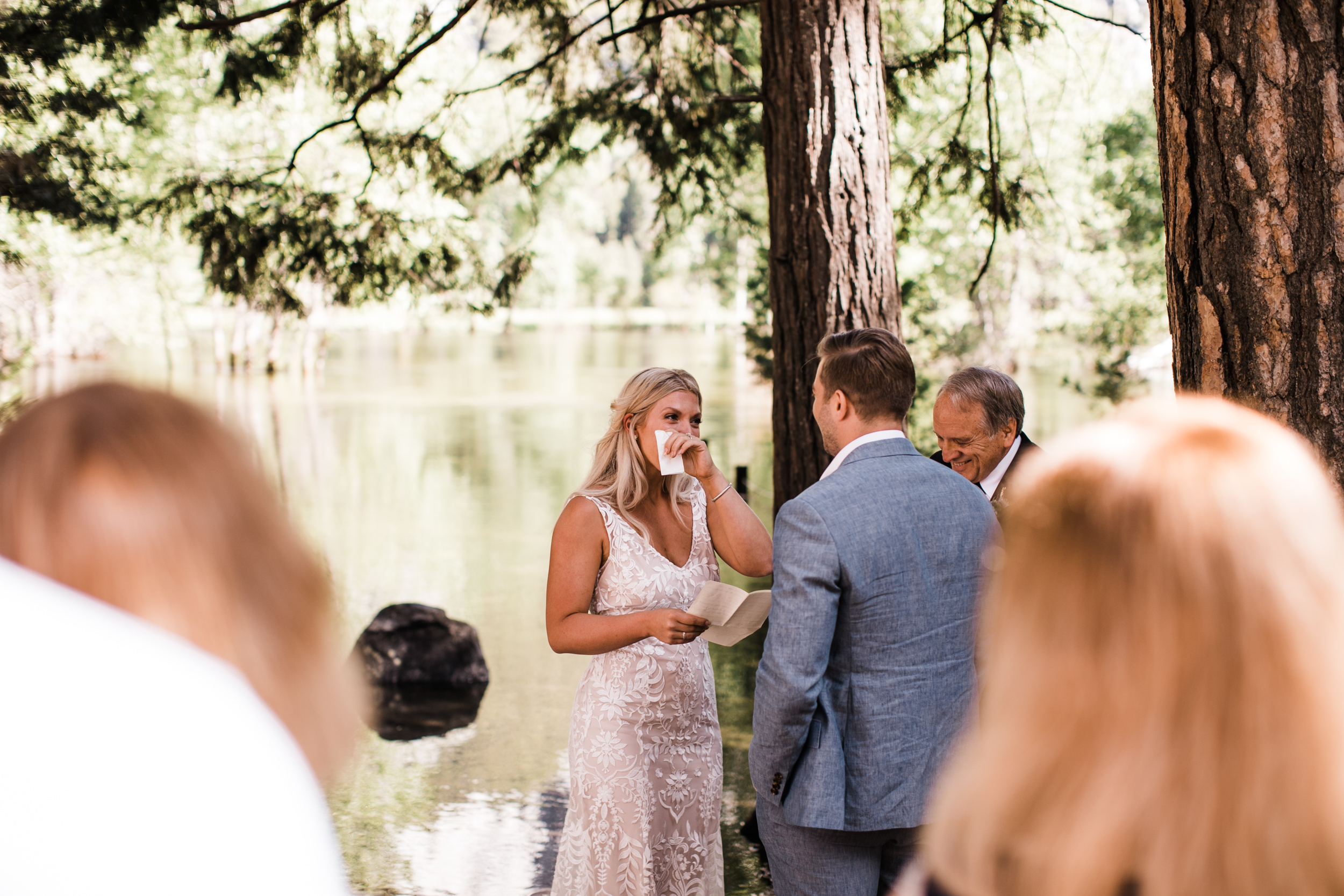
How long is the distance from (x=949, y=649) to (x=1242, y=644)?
158 centimetres

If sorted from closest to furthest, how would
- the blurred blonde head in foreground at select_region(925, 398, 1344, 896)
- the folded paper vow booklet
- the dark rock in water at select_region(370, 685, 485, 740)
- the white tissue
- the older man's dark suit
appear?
the blurred blonde head in foreground at select_region(925, 398, 1344, 896) → the folded paper vow booklet → the white tissue → the older man's dark suit → the dark rock in water at select_region(370, 685, 485, 740)

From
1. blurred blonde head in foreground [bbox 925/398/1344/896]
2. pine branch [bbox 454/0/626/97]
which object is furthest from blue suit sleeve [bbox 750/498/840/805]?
pine branch [bbox 454/0/626/97]

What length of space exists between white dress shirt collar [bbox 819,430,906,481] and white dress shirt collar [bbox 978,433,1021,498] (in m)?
1.37

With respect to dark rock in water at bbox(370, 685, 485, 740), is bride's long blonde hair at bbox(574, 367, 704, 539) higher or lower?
higher

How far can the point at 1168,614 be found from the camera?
0.99 metres

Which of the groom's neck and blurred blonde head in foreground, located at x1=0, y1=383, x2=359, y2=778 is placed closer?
blurred blonde head in foreground, located at x1=0, y1=383, x2=359, y2=778

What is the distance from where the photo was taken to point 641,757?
321cm

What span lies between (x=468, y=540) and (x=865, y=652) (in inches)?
390

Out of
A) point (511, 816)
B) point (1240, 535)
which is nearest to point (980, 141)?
point (511, 816)

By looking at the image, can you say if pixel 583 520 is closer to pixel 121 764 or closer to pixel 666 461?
pixel 666 461

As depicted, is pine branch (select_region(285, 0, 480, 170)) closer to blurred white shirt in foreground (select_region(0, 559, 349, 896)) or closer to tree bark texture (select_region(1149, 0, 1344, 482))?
tree bark texture (select_region(1149, 0, 1344, 482))

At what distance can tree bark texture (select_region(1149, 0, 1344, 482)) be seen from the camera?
2180 millimetres

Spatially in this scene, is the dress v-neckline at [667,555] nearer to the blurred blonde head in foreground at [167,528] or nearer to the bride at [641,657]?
the bride at [641,657]

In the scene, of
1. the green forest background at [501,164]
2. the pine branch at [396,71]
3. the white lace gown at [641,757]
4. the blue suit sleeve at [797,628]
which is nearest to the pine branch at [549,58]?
the green forest background at [501,164]
